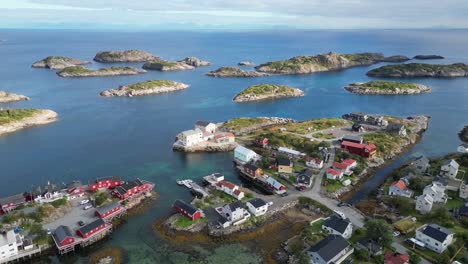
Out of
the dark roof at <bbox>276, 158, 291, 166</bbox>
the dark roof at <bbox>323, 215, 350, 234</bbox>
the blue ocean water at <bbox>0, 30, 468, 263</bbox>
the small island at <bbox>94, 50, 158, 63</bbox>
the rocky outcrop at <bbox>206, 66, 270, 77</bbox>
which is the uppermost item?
the small island at <bbox>94, 50, 158, 63</bbox>

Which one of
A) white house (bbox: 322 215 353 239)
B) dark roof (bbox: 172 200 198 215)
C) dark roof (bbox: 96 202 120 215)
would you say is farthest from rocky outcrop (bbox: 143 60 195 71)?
white house (bbox: 322 215 353 239)

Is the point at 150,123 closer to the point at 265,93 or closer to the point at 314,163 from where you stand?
the point at 265,93

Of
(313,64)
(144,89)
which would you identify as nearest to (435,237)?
(144,89)

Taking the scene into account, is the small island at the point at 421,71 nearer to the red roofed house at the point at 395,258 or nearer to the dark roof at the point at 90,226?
the red roofed house at the point at 395,258

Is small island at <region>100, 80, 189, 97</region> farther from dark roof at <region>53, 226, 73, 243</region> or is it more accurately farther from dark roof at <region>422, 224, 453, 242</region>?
dark roof at <region>422, 224, 453, 242</region>

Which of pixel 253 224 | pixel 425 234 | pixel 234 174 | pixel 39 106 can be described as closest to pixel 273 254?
pixel 253 224

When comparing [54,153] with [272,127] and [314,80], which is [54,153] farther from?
[314,80]
